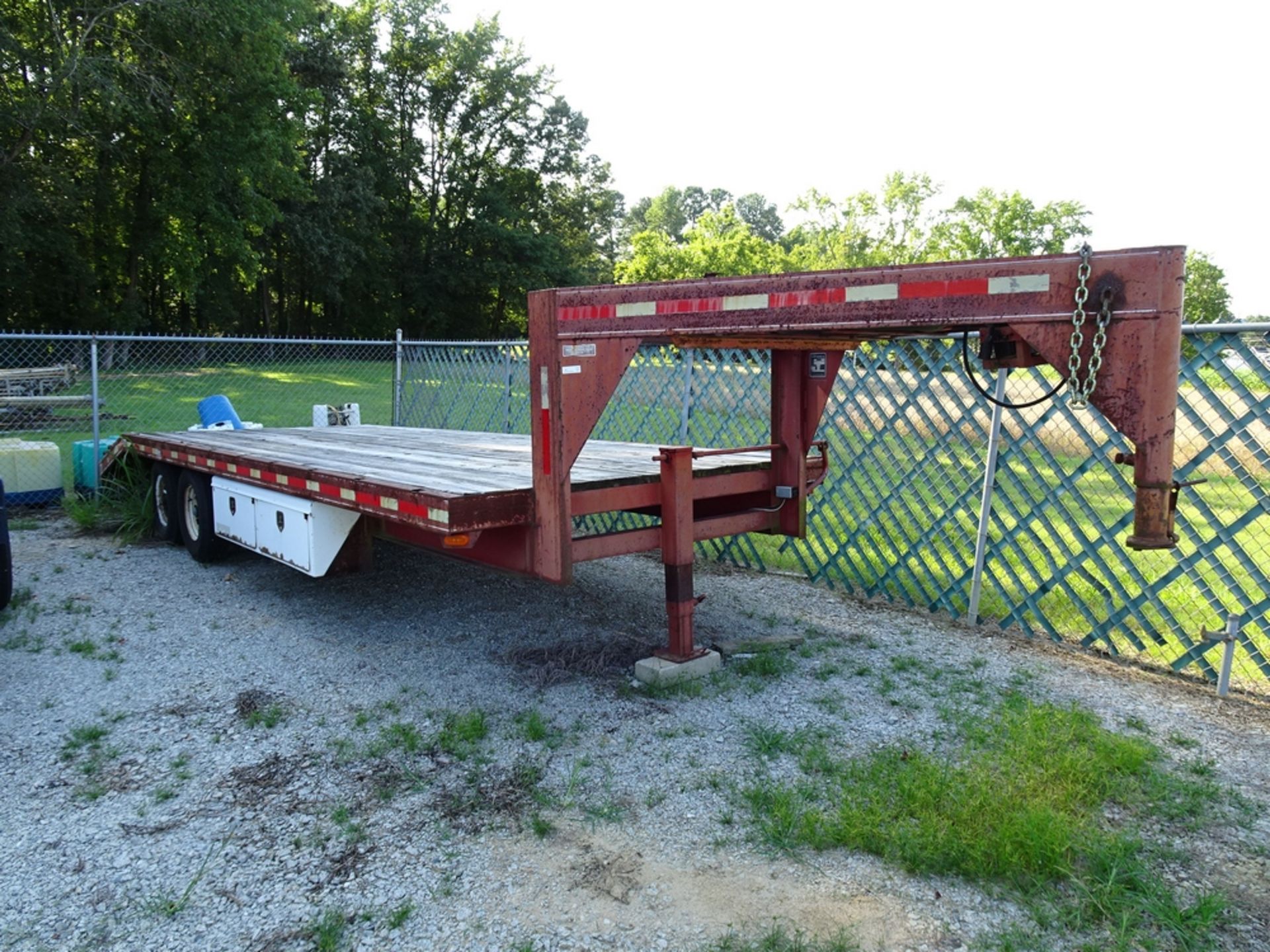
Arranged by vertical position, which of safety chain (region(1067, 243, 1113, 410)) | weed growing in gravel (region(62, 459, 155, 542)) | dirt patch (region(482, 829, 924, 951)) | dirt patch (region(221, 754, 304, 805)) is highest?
safety chain (region(1067, 243, 1113, 410))

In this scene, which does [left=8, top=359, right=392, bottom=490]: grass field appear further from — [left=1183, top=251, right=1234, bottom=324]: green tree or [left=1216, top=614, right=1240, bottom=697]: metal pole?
[left=1183, top=251, right=1234, bottom=324]: green tree

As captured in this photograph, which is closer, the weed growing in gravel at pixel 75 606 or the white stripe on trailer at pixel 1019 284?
the white stripe on trailer at pixel 1019 284

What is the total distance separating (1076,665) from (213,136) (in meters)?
30.6

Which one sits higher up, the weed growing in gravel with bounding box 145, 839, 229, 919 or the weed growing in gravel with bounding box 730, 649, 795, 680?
the weed growing in gravel with bounding box 730, 649, 795, 680

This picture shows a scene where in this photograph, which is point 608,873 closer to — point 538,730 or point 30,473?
point 538,730

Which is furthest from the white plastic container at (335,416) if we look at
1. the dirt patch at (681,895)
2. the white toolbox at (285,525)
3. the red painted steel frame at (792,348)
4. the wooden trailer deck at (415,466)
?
the dirt patch at (681,895)

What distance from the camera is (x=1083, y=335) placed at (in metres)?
2.67

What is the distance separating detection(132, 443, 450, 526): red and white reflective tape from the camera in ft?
13.3

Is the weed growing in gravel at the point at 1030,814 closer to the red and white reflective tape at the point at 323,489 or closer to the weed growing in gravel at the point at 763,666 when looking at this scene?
the weed growing in gravel at the point at 763,666

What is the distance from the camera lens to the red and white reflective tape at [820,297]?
2791 millimetres

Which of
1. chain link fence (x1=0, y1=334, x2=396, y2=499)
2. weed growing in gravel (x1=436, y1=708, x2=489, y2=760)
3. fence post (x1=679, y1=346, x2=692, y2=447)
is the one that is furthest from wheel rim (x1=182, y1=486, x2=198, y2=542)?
weed growing in gravel (x1=436, y1=708, x2=489, y2=760)

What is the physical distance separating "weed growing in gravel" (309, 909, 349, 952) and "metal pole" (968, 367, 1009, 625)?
4.23 metres

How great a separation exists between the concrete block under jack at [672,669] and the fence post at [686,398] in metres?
2.77

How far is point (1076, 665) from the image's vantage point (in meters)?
4.93
